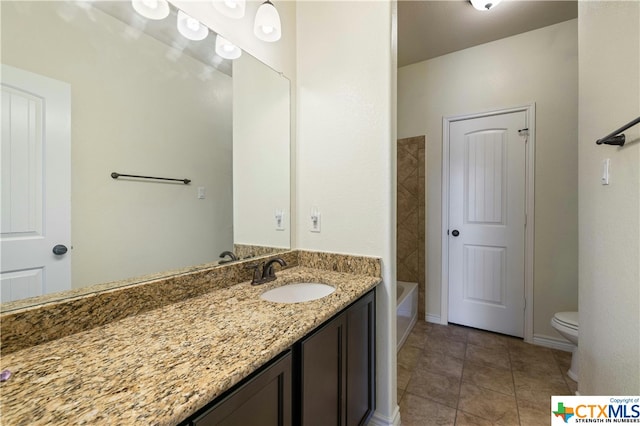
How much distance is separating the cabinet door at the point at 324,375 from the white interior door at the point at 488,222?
81.3 inches

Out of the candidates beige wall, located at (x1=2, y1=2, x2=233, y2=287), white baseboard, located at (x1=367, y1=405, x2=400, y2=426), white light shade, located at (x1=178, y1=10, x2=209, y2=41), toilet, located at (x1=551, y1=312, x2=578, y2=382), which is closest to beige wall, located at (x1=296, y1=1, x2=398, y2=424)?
white baseboard, located at (x1=367, y1=405, x2=400, y2=426)

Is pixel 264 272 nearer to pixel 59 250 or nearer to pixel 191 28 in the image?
pixel 59 250

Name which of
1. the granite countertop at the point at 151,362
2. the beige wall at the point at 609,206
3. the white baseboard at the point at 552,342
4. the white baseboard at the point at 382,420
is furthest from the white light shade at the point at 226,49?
the white baseboard at the point at 552,342

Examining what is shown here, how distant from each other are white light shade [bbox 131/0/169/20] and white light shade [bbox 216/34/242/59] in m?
0.24

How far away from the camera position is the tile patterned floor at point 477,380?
1592mm

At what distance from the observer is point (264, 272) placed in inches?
55.4

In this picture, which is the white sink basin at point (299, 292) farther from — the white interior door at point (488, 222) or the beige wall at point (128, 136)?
the white interior door at point (488, 222)

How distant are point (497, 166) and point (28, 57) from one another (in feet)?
9.98

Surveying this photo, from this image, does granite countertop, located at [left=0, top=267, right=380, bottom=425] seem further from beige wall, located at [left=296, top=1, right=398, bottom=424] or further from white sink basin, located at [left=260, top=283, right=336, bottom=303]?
beige wall, located at [left=296, top=1, right=398, bottom=424]

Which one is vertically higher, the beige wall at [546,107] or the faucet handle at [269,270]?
the beige wall at [546,107]

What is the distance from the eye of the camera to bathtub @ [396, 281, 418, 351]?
7.59ft

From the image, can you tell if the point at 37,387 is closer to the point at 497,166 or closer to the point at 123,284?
the point at 123,284

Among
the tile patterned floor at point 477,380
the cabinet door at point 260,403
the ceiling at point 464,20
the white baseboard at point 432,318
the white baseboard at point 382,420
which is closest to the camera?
the cabinet door at point 260,403

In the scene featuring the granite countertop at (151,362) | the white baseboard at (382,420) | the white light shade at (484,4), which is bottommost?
the white baseboard at (382,420)
